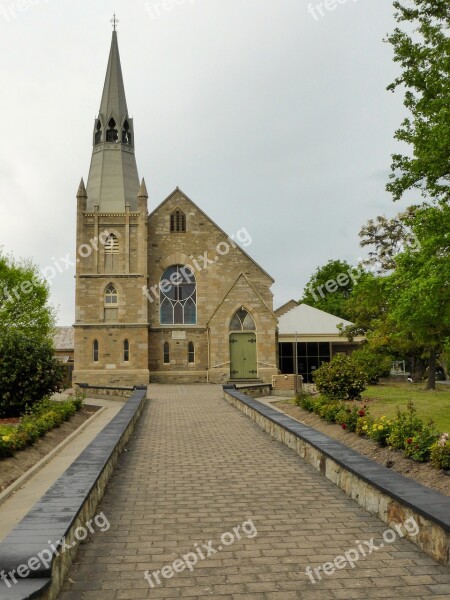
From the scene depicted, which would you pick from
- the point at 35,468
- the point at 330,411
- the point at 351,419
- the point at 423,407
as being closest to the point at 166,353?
the point at 423,407

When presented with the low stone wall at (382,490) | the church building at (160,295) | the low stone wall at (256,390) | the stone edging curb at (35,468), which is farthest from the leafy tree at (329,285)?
the low stone wall at (382,490)

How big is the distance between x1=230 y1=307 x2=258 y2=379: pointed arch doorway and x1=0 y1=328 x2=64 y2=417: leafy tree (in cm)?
1628

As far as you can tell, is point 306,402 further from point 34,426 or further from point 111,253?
point 111,253

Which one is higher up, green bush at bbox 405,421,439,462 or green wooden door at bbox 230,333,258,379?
green wooden door at bbox 230,333,258,379

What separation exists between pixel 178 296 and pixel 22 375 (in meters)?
18.8

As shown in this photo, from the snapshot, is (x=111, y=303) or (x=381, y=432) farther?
(x=111, y=303)

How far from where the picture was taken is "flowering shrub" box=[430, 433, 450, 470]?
892cm

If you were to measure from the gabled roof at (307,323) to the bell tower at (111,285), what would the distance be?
989cm

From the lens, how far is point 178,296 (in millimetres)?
37469

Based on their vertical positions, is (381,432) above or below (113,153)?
below

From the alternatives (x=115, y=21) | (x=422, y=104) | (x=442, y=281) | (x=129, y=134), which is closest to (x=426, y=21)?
(x=422, y=104)

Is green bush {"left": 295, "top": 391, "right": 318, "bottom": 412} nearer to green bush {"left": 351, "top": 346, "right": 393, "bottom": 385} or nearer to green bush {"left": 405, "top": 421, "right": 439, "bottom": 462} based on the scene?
green bush {"left": 405, "top": 421, "right": 439, "bottom": 462}

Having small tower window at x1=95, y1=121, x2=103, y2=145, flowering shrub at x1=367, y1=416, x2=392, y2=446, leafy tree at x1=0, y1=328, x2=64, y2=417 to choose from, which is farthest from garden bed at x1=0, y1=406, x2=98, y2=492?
small tower window at x1=95, y1=121, x2=103, y2=145

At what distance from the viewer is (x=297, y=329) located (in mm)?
39000
